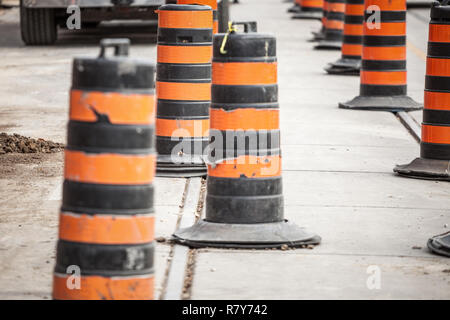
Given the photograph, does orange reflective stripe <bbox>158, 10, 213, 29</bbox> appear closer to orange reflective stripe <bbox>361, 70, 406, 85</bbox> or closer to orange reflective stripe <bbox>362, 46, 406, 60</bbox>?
orange reflective stripe <bbox>362, 46, 406, 60</bbox>

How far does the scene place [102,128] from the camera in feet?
14.3

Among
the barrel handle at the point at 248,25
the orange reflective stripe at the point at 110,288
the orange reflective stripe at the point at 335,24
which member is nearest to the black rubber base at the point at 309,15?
the orange reflective stripe at the point at 335,24

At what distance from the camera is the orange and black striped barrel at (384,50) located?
38.6ft

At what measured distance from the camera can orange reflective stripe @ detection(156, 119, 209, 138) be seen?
838cm

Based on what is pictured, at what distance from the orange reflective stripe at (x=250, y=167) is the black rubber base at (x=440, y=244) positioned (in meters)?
1.00

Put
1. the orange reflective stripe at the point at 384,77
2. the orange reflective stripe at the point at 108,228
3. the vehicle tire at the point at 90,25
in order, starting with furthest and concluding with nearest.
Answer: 1. the vehicle tire at the point at 90,25
2. the orange reflective stripe at the point at 384,77
3. the orange reflective stripe at the point at 108,228

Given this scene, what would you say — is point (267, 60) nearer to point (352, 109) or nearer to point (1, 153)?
point (1, 153)

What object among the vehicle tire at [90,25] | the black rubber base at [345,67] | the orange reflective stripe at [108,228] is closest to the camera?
the orange reflective stripe at [108,228]

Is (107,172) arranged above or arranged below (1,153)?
above

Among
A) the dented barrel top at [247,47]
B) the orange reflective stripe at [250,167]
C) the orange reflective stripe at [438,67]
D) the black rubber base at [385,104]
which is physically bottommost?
the black rubber base at [385,104]

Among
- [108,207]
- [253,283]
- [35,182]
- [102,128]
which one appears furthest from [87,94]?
[35,182]

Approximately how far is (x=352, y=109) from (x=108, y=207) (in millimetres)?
8049

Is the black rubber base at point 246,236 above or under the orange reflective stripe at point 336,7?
under

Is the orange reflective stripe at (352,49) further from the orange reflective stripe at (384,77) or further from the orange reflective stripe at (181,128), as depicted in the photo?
the orange reflective stripe at (181,128)
